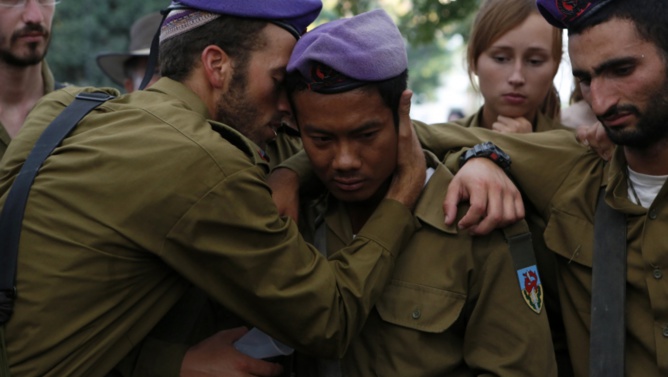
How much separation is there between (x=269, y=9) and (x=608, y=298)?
1559 millimetres

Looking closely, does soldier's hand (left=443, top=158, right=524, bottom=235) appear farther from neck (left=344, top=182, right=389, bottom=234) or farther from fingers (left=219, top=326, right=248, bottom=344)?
fingers (left=219, top=326, right=248, bottom=344)

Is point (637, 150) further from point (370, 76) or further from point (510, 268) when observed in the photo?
point (370, 76)

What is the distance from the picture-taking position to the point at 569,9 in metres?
2.95

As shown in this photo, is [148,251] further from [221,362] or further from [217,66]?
[217,66]

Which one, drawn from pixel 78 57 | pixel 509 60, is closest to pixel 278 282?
pixel 509 60

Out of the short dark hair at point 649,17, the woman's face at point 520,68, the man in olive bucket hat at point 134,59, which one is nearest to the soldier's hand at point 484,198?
the short dark hair at point 649,17

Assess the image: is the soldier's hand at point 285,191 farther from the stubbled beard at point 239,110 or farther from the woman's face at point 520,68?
the woman's face at point 520,68

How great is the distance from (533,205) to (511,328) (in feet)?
1.93

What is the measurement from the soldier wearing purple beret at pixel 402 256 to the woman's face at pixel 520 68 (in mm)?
1040

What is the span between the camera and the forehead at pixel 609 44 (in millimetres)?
2807

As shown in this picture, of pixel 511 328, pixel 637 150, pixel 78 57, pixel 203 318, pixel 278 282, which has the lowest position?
pixel 78 57

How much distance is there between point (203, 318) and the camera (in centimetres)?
311

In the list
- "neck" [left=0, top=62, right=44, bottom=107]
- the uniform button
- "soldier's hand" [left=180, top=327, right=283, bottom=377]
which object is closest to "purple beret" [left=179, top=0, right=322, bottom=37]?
"soldier's hand" [left=180, top=327, right=283, bottom=377]

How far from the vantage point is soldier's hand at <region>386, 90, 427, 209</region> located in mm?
3131
